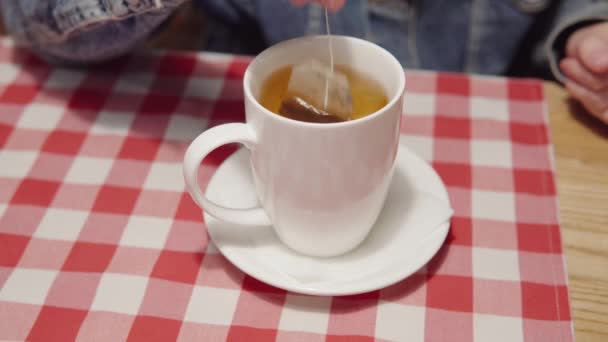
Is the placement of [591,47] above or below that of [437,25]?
above

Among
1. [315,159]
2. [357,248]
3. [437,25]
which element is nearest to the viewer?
[315,159]

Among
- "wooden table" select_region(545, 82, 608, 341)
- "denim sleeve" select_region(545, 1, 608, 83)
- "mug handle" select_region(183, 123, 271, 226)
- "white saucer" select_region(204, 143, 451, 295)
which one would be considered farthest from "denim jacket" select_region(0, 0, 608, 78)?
"mug handle" select_region(183, 123, 271, 226)

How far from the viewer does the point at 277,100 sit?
598 mm

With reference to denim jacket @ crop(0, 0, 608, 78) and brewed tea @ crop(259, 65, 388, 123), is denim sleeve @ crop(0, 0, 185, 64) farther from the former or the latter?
denim jacket @ crop(0, 0, 608, 78)

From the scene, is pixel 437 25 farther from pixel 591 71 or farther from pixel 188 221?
pixel 188 221

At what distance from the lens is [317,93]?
57cm

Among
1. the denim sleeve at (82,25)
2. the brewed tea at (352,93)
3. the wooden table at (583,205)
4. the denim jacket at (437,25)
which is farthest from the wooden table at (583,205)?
the denim sleeve at (82,25)

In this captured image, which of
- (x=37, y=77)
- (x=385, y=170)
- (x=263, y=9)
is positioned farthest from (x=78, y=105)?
(x=385, y=170)

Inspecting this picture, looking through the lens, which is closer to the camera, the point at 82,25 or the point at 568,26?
the point at 82,25

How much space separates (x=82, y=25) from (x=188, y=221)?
26cm

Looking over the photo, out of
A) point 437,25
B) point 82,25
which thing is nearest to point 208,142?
point 82,25

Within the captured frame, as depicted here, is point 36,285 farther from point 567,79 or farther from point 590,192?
point 567,79

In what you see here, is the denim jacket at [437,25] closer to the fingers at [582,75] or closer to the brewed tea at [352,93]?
the fingers at [582,75]

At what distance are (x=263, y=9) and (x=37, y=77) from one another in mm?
368
